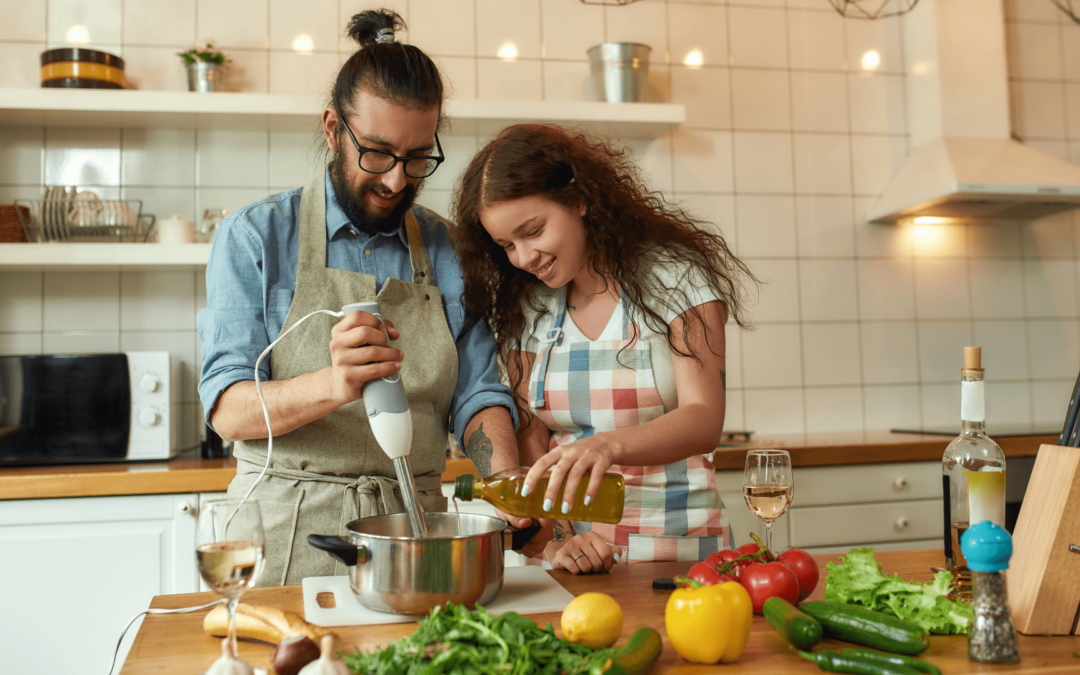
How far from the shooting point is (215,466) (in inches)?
82.3

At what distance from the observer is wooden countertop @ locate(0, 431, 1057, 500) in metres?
1.94

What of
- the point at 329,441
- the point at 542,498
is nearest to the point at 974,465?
the point at 542,498

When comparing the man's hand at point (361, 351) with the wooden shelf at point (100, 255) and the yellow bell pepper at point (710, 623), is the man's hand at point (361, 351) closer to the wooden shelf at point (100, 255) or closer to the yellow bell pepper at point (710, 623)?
the yellow bell pepper at point (710, 623)

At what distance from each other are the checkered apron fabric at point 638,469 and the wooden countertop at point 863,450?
83 centimetres

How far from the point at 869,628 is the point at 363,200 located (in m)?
0.96

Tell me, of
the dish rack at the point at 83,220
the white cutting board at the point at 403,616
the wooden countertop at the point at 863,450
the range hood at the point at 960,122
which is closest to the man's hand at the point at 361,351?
the white cutting board at the point at 403,616

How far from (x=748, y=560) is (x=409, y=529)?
0.42m

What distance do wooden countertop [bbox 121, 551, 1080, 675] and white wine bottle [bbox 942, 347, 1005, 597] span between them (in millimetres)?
138

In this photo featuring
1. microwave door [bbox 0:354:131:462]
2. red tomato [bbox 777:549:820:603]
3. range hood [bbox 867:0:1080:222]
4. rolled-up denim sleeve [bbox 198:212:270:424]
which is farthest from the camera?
range hood [bbox 867:0:1080:222]

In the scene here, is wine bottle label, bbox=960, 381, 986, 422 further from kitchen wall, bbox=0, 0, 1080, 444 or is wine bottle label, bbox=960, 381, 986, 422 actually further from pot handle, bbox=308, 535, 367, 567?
kitchen wall, bbox=0, 0, 1080, 444

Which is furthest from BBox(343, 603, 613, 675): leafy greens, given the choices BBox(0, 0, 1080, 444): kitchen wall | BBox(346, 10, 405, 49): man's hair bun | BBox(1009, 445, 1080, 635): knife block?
BBox(0, 0, 1080, 444): kitchen wall

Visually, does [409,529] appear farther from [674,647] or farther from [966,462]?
[966,462]

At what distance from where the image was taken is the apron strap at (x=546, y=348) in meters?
1.44

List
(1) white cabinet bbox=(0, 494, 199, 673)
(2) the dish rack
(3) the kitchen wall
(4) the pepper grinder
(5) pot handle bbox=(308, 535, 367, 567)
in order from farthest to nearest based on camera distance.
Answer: (3) the kitchen wall → (2) the dish rack → (1) white cabinet bbox=(0, 494, 199, 673) → (5) pot handle bbox=(308, 535, 367, 567) → (4) the pepper grinder
